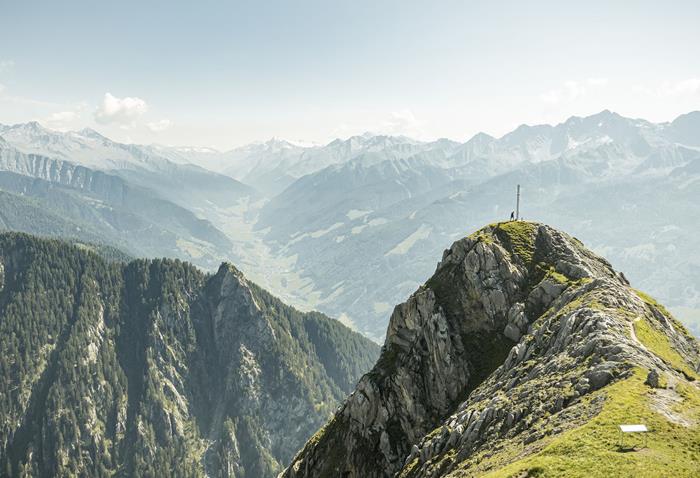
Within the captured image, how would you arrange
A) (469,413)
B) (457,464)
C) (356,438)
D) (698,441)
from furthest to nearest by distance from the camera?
(356,438), (469,413), (457,464), (698,441)

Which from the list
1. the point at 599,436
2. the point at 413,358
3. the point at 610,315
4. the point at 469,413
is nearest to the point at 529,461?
the point at 599,436

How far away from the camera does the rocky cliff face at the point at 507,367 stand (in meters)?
41.6

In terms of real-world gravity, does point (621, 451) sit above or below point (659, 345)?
below

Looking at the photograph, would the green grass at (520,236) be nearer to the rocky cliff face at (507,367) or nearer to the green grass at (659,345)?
the rocky cliff face at (507,367)

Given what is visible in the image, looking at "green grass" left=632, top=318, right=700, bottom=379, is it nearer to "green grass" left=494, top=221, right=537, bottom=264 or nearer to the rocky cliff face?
the rocky cliff face

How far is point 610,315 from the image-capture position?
5259cm

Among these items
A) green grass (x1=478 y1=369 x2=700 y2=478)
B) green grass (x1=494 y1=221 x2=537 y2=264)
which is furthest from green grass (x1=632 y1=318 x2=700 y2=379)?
green grass (x1=494 y1=221 x2=537 y2=264)

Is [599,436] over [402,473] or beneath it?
over

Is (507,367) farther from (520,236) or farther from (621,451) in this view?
(520,236)

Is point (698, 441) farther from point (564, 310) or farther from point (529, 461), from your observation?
point (564, 310)

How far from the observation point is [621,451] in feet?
110

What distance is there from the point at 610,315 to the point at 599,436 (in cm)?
2073

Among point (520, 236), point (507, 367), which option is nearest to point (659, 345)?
point (507, 367)

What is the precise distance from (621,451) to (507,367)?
77.2ft
